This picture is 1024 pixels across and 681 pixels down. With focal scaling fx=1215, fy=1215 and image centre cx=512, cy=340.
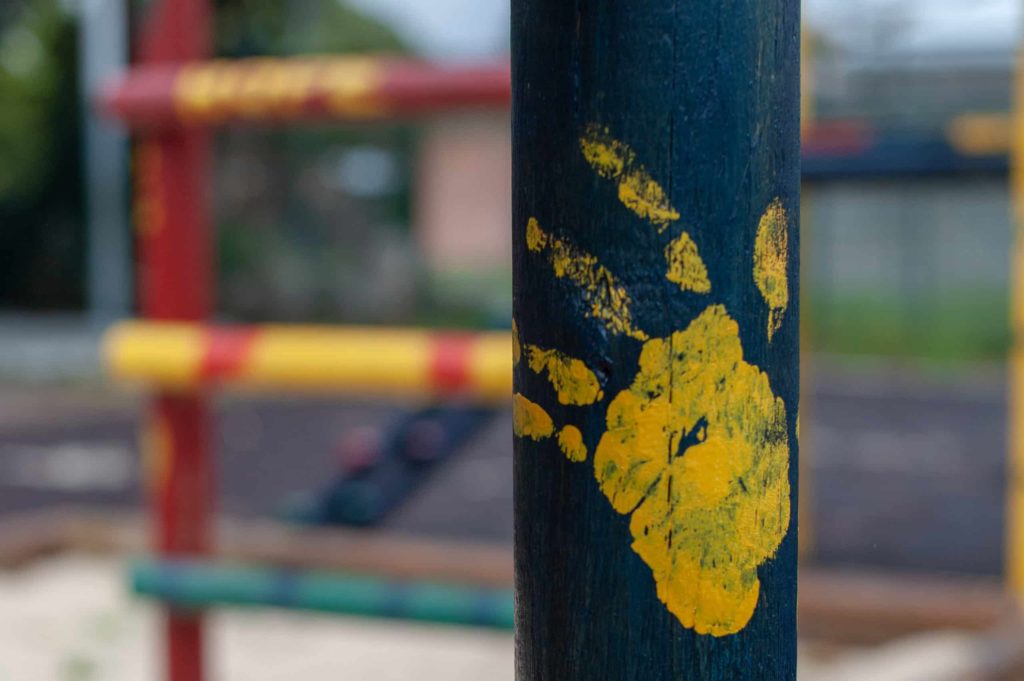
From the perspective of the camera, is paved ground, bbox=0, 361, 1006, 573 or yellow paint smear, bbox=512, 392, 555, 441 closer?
yellow paint smear, bbox=512, 392, 555, 441

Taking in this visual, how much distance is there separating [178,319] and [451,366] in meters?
0.53

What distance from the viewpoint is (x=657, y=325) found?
0.60 meters

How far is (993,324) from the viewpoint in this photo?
507 inches

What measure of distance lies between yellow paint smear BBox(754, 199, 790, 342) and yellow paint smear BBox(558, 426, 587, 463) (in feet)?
0.36

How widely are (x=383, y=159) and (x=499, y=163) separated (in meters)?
4.46

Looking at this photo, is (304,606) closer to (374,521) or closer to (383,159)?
(374,521)

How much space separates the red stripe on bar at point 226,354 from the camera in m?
1.67

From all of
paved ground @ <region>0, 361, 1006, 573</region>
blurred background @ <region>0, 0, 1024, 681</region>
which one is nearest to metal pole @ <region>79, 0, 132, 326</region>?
blurred background @ <region>0, 0, 1024, 681</region>

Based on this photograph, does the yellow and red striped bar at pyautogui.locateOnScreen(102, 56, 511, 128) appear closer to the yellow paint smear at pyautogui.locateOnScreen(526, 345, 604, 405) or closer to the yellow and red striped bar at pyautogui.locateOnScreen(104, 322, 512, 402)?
the yellow and red striped bar at pyautogui.locateOnScreen(104, 322, 512, 402)

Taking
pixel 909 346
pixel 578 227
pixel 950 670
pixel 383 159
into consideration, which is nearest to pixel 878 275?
pixel 909 346

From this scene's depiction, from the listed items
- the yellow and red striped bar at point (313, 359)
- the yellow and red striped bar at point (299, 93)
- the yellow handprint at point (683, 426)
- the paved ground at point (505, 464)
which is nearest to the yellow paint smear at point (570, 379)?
the yellow handprint at point (683, 426)

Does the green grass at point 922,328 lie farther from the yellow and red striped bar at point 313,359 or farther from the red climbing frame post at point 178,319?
the yellow and red striped bar at point 313,359

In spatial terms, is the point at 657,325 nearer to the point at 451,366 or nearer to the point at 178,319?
the point at 451,366

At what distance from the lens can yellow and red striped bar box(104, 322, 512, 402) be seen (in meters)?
1.59
